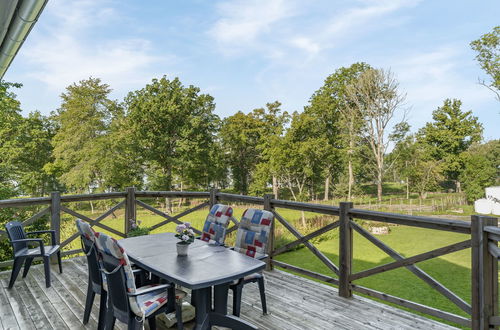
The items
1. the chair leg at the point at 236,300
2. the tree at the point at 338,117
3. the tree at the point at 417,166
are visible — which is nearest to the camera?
the chair leg at the point at 236,300

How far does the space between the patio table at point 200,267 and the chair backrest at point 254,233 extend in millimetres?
313

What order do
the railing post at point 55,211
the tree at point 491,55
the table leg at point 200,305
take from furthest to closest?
1. the tree at point 491,55
2. the railing post at point 55,211
3. the table leg at point 200,305

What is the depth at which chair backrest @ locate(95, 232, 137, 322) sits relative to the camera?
184 centimetres

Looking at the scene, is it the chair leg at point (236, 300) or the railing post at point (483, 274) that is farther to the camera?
the chair leg at point (236, 300)

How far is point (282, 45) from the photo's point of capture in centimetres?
1928

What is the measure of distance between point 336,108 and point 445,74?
7944 mm

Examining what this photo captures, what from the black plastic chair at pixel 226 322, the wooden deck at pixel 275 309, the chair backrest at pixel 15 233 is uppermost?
the chair backrest at pixel 15 233

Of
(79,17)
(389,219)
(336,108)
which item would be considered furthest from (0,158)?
(336,108)

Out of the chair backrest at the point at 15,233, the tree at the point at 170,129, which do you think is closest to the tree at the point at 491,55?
the tree at the point at 170,129

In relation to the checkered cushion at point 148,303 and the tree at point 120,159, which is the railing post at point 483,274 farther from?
the tree at point 120,159

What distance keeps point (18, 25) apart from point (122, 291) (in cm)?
228

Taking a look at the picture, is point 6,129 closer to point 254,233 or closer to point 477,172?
point 254,233

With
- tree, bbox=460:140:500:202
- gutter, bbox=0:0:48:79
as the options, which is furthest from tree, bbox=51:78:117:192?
tree, bbox=460:140:500:202

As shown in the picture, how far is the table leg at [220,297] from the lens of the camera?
7.45ft
